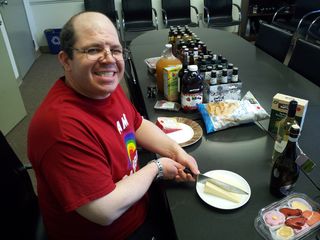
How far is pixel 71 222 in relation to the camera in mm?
932

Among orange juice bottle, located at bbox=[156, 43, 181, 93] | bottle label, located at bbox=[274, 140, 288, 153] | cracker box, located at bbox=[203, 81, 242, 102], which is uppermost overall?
orange juice bottle, located at bbox=[156, 43, 181, 93]

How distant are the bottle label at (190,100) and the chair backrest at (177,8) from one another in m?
3.45

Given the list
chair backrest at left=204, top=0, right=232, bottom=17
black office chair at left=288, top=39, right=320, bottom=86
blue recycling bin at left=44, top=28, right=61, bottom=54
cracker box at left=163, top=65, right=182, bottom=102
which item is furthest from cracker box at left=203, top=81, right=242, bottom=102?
blue recycling bin at left=44, top=28, right=61, bottom=54

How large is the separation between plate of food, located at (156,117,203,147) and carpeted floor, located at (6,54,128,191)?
1450 millimetres

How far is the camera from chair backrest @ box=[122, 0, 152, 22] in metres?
4.37

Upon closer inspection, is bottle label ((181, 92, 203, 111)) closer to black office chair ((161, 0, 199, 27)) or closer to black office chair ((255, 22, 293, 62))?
black office chair ((255, 22, 293, 62))

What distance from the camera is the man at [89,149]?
77cm

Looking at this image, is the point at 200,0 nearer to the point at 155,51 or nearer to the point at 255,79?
the point at 155,51

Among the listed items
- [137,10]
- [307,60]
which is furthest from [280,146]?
[137,10]

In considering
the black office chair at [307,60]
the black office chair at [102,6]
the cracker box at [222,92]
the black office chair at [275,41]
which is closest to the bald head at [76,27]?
the cracker box at [222,92]

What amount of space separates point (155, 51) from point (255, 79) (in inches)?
34.8

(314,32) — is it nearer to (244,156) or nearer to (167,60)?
(167,60)

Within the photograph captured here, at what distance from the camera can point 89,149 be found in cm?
81

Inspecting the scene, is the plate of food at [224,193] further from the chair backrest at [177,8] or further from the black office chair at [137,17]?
the chair backrest at [177,8]
